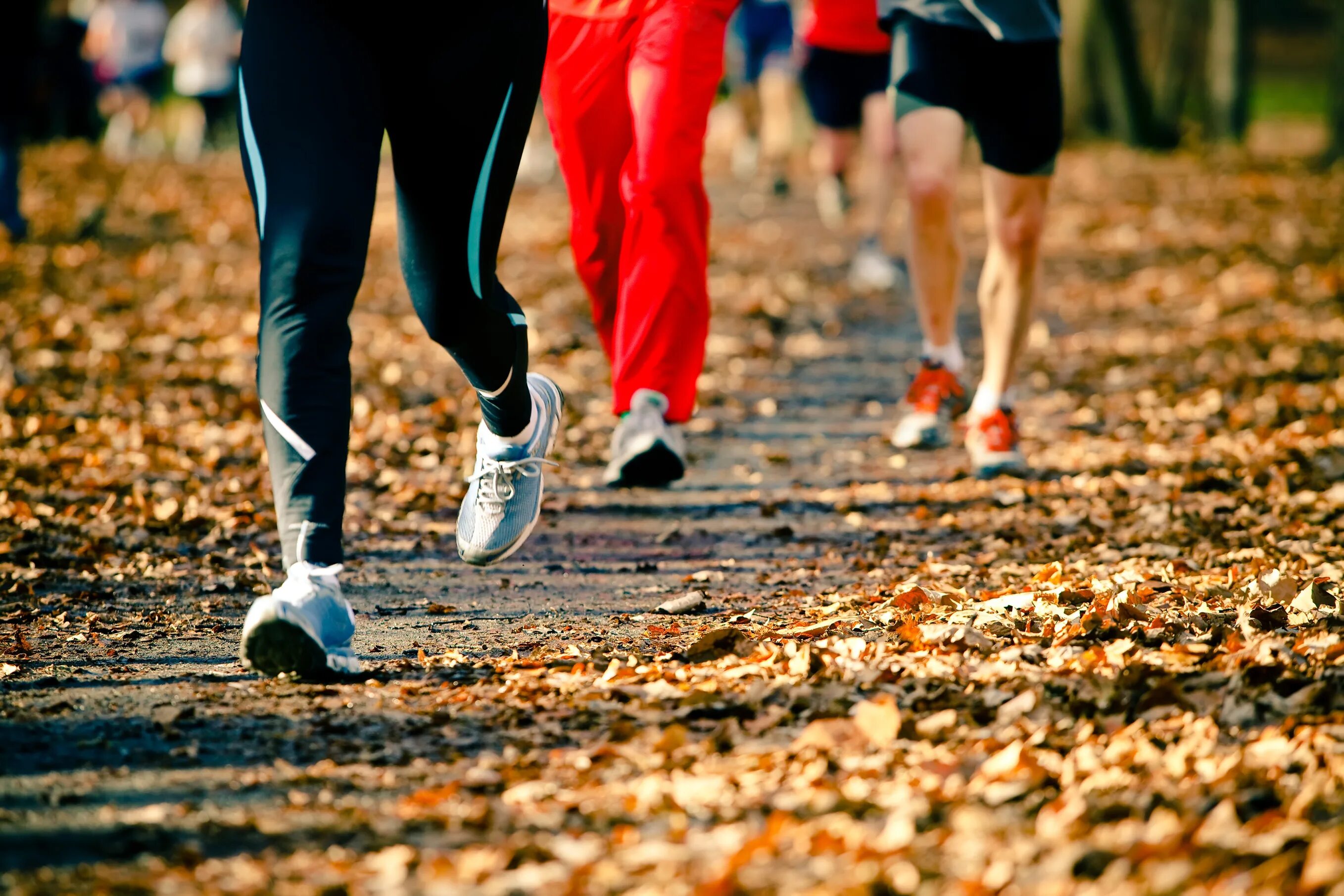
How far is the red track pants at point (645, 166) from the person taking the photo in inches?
189

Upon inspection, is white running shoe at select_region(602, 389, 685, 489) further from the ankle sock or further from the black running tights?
the black running tights

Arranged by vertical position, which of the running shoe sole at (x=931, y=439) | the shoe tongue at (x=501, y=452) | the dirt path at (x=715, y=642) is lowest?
the dirt path at (x=715, y=642)

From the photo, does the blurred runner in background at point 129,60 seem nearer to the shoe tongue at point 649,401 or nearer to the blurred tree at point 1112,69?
the blurred tree at point 1112,69

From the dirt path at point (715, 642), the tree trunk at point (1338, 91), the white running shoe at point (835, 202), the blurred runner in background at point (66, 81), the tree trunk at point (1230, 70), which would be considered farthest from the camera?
the blurred runner in background at point (66, 81)

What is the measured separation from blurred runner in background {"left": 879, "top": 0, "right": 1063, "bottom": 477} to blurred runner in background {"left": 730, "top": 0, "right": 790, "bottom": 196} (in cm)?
1050

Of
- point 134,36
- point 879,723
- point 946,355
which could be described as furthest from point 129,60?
point 879,723

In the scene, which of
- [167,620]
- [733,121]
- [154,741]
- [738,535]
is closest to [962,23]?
[738,535]

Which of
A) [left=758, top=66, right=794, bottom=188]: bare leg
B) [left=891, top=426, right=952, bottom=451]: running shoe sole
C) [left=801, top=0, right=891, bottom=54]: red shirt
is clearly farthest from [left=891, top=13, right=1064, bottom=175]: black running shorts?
[left=758, top=66, right=794, bottom=188]: bare leg

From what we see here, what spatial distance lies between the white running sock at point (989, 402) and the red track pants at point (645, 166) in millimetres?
1286

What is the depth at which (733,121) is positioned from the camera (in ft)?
80.1

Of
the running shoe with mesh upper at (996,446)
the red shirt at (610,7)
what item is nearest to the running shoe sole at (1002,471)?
Result: the running shoe with mesh upper at (996,446)

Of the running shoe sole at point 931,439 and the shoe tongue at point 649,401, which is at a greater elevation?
the shoe tongue at point 649,401

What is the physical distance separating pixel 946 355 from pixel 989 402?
16.6 inches

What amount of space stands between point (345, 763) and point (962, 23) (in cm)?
358
